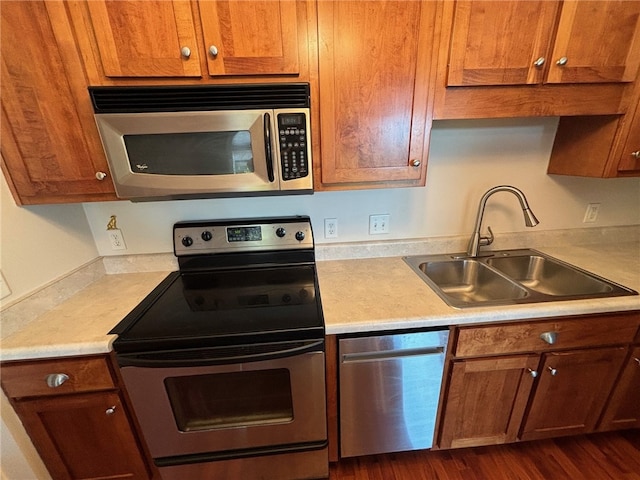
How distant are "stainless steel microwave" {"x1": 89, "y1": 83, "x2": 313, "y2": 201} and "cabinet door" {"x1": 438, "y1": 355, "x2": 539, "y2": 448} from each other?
1082 mm

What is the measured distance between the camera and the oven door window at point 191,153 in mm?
1010

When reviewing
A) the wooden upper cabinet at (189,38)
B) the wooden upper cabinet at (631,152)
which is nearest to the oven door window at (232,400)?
the wooden upper cabinet at (189,38)

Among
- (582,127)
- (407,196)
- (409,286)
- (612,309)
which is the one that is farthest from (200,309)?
(582,127)

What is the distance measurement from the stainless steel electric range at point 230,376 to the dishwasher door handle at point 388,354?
13cm

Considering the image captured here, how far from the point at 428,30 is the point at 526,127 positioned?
86 cm

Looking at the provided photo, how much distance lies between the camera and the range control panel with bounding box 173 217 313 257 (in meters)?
1.46

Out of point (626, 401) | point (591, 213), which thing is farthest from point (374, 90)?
point (626, 401)

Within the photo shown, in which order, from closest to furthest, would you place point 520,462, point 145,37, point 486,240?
point 145,37, point 520,462, point 486,240

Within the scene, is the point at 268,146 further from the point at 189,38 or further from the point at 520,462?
the point at 520,462

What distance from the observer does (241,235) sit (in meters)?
1.46

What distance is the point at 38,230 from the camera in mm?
1182

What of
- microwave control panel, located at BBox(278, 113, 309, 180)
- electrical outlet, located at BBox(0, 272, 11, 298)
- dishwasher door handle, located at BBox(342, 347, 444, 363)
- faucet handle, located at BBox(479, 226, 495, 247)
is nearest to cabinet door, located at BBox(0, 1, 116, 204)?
electrical outlet, located at BBox(0, 272, 11, 298)

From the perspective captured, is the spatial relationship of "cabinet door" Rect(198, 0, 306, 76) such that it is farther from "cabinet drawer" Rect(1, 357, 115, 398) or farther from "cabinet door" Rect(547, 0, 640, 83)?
"cabinet drawer" Rect(1, 357, 115, 398)

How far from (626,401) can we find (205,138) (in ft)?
7.30
